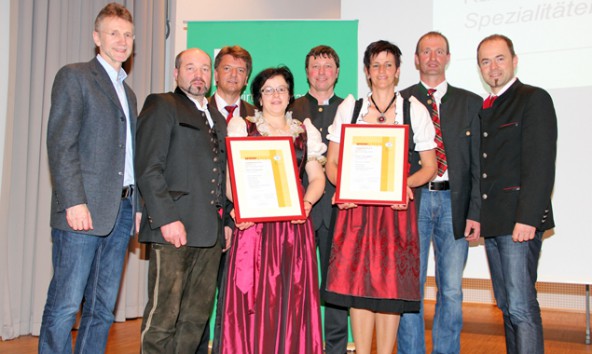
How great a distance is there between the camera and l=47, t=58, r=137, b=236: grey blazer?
247cm

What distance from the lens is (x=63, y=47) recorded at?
424cm

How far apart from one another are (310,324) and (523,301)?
1.05 metres

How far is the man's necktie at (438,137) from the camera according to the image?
312 centimetres

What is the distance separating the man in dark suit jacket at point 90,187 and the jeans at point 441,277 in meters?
1.57

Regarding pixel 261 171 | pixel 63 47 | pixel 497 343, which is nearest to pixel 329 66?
pixel 261 171

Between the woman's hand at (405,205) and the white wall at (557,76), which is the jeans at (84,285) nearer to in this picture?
the woman's hand at (405,205)

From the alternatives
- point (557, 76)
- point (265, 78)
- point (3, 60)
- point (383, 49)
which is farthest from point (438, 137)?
point (3, 60)

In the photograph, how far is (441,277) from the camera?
316cm

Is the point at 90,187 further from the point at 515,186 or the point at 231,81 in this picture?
the point at 515,186

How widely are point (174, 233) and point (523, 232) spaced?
5.44ft

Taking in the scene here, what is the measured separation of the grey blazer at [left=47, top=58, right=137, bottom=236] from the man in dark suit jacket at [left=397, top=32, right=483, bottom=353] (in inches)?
63.0

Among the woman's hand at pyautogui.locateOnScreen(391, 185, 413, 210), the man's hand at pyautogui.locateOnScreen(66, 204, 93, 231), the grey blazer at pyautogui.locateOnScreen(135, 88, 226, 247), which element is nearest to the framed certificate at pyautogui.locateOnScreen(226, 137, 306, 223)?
the grey blazer at pyautogui.locateOnScreen(135, 88, 226, 247)

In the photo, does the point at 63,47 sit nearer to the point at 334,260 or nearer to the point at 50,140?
the point at 50,140

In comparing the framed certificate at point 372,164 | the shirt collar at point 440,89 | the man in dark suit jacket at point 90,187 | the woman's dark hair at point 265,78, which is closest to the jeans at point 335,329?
the framed certificate at point 372,164
